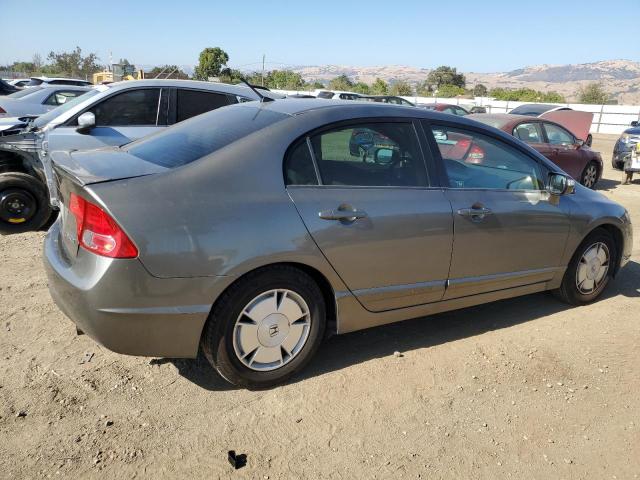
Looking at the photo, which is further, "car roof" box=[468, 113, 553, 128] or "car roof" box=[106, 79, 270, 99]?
"car roof" box=[468, 113, 553, 128]

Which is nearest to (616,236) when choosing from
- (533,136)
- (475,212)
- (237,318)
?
(475,212)

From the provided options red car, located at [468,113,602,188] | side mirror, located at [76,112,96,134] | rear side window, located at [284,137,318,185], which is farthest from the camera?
red car, located at [468,113,602,188]

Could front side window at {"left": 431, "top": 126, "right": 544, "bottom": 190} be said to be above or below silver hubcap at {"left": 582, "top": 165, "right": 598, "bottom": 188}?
above

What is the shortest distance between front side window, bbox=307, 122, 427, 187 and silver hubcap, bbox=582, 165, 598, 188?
329 inches

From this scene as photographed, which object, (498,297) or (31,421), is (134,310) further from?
(498,297)

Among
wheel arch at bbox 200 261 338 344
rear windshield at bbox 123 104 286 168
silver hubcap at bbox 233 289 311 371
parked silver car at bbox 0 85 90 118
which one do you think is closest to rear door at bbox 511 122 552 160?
rear windshield at bbox 123 104 286 168

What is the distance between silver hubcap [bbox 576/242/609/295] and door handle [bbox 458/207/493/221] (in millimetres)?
1319

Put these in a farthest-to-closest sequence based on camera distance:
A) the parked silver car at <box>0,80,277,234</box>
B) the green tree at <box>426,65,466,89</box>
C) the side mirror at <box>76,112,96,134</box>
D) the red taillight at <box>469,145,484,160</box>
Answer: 1. the green tree at <box>426,65,466,89</box>
2. the parked silver car at <box>0,80,277,234</box>
3. the side mirror at <box>76,112,96,134</box>
4. the red taillight at <box>469,145,484,160</box>

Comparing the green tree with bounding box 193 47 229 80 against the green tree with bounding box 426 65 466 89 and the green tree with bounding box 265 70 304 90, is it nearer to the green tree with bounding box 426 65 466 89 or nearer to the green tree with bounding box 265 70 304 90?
the green tree with bounding box 265 70 304 90

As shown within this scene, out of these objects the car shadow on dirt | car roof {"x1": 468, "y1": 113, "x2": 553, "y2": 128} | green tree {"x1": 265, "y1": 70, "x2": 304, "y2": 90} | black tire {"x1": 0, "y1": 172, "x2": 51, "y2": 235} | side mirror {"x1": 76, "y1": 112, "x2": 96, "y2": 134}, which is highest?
green tree {"x1": 265, "y1": 70, "x2": 304, "y2": 90}

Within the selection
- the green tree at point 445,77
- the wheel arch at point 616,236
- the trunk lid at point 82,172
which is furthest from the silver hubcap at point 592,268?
the green tree at point 445,77

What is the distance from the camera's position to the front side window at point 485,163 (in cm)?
373

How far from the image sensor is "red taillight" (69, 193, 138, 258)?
252cm

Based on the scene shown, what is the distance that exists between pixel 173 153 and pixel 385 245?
1.33 meters
